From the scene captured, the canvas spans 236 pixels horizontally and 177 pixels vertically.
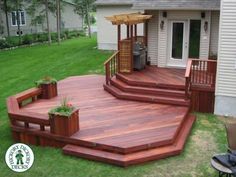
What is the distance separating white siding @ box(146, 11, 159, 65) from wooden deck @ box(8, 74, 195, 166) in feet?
12.5

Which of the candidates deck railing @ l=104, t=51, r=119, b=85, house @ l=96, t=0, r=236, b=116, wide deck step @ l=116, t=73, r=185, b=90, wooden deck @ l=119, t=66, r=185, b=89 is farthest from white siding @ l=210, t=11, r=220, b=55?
deck railing @ l=104, t=51, r=119, b=85

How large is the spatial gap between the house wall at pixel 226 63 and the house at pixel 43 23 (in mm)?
26663

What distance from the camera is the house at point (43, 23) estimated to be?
3575cm

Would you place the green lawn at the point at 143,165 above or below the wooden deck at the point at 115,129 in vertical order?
below

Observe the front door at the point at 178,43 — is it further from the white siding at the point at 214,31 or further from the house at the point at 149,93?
the white siding at the point at 214,31

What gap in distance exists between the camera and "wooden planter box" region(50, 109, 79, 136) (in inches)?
324

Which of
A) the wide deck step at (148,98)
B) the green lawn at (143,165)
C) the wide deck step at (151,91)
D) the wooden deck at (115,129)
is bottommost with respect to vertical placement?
the green lawn at (143,165)

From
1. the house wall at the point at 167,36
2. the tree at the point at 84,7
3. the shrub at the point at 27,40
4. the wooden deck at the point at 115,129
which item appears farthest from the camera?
the tree at the point at 84,7

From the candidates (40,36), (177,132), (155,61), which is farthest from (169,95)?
(40,36)

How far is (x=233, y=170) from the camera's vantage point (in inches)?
230

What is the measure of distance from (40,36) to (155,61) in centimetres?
1986

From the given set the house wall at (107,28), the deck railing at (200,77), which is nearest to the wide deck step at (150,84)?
the deck railing at (200,77)

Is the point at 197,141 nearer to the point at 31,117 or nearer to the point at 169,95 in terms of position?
the point at 169,95

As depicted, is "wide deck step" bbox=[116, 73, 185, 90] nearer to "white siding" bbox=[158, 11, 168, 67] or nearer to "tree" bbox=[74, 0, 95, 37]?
"white siding" bbox=[158, 11, 168, 67]
